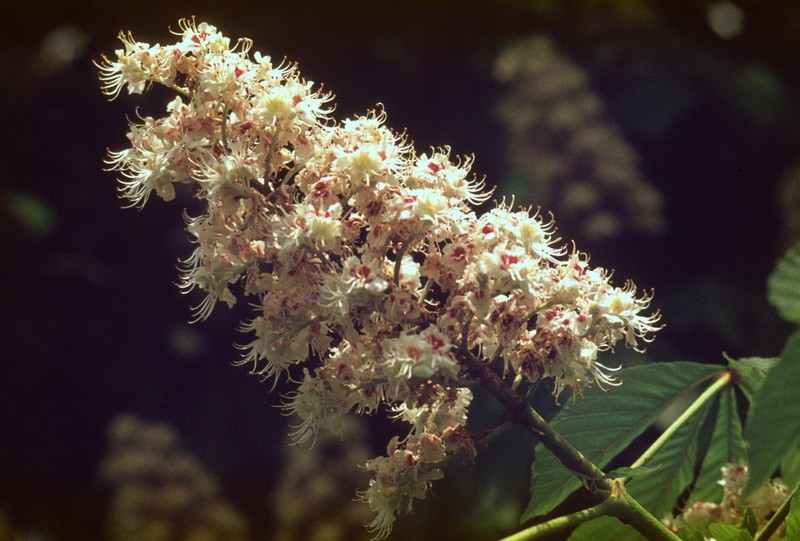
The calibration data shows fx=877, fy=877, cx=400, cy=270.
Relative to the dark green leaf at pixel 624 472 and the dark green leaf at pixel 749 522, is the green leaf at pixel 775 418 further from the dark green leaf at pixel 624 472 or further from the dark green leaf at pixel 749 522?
the dark green leaf at pixel 749 522

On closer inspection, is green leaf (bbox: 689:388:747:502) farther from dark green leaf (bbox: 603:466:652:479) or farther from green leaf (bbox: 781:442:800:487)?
dark green leaf (bbox: 603:466:652:479)

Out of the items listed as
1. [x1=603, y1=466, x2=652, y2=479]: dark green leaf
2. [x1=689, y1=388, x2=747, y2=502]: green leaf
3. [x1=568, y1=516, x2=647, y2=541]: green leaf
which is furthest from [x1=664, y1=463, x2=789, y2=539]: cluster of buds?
[x1=603, y1=466, x2=652, y2=479]: dark green leaf

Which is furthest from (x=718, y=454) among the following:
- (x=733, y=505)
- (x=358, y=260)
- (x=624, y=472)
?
(x=358, y=260)

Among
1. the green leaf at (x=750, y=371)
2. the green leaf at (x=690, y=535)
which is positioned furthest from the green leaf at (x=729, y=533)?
the green leaf at (x=750, y=371)

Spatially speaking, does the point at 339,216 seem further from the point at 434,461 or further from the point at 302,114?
the point at 434,461

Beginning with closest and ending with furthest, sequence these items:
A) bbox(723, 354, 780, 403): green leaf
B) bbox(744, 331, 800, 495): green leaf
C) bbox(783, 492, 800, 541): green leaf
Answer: bbox(744, 331, 800, 495): green leaf, bbox(783, 492, 800, 541): green leaf, bbox(723, 354, 780, 403): green leaf

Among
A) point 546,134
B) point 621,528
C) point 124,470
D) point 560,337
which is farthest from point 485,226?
point 124,470
